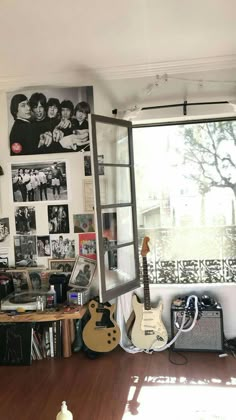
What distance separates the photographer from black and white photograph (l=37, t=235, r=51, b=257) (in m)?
3.46

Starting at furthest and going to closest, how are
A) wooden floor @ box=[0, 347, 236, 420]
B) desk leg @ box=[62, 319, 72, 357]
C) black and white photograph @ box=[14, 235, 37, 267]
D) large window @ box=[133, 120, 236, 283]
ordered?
1. black and white photograph @ box=[14, 235, 37, 267]
2. large window @ box=[133, 120, 236, 283]
3. desk leg @ box=[62, 319, 72, 357]
4. wooden floor @ box=[0, 347, 236, 420]

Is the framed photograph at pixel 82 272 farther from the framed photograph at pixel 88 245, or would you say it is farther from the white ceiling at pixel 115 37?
the white ceiling at pixel 115 37

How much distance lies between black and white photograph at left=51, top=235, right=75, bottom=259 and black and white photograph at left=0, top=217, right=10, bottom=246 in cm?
43

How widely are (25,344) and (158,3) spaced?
2.64 metres

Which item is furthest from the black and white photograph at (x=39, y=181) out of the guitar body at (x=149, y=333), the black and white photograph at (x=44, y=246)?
the guitar body at (x=149, y=333)

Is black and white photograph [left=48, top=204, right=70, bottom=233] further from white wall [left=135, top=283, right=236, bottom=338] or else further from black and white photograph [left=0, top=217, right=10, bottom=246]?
white wall [left=135, top=283, right=236, bottom=338]

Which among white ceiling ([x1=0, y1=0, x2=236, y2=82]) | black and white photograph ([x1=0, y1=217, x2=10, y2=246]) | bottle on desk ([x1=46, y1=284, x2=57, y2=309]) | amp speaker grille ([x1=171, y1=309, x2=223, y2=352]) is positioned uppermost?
white ceiling ([x1=0, y1=0, x2=236, y2=82])

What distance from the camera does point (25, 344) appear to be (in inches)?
121

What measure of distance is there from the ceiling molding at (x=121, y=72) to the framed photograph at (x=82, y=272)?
1.59 meters

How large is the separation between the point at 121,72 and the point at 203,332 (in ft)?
7.58

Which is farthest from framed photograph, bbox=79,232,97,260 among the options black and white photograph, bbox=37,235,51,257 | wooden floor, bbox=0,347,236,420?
wooden floor, bbox=0,347,236,420

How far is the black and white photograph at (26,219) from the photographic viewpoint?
3.45m

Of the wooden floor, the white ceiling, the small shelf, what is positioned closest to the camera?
the white ceiling

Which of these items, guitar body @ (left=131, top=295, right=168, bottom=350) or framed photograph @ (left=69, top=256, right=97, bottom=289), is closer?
guitar body @ (left=131, top=295, right=168, bottom=350)
